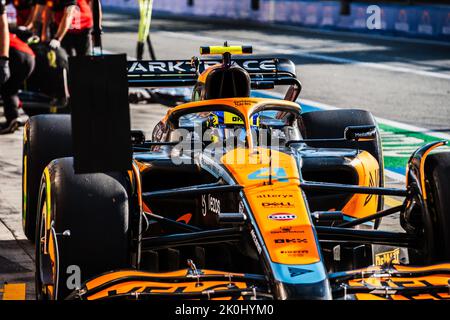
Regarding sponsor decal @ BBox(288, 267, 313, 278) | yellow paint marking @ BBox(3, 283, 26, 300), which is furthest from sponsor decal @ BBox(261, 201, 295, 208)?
yellow paint marking @ BBox(3, 283, 26, 300)

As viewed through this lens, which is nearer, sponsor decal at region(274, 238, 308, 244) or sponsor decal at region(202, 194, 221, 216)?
sponsor decal at region(274, 238, 308, 244)

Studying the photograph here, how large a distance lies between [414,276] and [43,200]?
209 cm

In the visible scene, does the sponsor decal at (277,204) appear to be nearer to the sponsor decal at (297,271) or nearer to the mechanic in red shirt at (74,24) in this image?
the sponsor decal at (297,271)

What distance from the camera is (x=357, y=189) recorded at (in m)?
5.95

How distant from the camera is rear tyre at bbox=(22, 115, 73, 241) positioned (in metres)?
7.42

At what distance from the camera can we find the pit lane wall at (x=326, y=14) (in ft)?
82.8

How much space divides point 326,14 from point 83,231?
80.5 ft

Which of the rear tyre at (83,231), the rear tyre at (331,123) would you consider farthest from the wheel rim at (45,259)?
the rear tyre at (331,123)

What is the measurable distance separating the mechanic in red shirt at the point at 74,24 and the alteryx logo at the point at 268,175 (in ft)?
28.7

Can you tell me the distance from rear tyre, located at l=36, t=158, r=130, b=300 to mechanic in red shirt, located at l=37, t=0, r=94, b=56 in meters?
8.89

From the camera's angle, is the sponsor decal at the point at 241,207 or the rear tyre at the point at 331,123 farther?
the rear tyre at the point at 331,123

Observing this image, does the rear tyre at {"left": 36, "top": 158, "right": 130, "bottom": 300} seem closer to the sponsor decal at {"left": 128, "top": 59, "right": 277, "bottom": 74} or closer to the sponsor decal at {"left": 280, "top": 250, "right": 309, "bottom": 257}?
the sponsor decal at {"left": 280, "top": 250, "right": 309, "bottom": 257}

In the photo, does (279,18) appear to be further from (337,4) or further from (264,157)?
(264,157)

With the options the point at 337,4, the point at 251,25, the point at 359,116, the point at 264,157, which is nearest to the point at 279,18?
the point at 251,25
